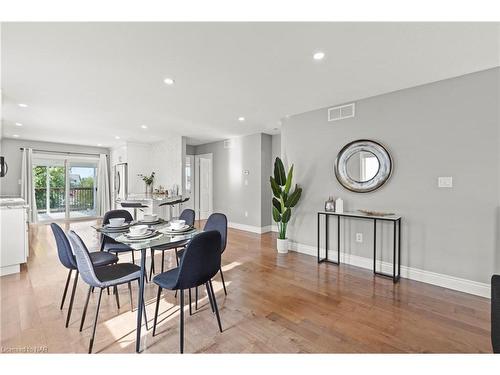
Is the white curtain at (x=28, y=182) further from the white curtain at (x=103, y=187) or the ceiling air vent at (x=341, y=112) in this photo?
the ceiling air vent at (x=341, y=112)

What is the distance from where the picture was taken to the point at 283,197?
411cm

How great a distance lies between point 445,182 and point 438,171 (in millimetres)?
151

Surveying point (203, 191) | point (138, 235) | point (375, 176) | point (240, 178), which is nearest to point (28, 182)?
point (203, 191)

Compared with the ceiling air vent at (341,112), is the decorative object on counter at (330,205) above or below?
below

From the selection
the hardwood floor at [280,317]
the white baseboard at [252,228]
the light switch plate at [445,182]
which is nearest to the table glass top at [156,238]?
the hardwood floor at [280,317]

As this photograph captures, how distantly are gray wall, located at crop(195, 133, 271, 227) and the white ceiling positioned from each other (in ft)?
6.08

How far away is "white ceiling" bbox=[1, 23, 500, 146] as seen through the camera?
1.88m

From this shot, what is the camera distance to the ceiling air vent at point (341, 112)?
3.57 metres

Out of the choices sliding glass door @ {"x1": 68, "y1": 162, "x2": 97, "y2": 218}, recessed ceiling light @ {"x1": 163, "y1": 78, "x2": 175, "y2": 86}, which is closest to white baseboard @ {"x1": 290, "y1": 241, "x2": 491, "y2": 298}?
recessed ceiling light @ {"x1": 163, "y1": 78, "x2": 175, "y2": 86}

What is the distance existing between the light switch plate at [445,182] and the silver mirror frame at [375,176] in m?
0.55

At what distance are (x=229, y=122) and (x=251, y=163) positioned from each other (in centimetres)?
143

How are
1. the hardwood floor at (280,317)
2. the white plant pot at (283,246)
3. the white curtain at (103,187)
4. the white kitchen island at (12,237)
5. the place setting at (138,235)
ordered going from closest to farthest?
the hardwood floor at (280,317) < the place setting at (138,235) < the white kitchen island at (12,237) < the white plant pot at (283,246) < the white curtain at (103,187)

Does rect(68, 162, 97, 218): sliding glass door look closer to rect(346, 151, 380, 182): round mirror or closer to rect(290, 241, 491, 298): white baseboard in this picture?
rect(290, 241, 491, 298): white baseboard

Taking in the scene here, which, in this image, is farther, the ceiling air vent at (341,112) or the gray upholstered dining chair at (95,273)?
the ceiling air vent at (341,112)
